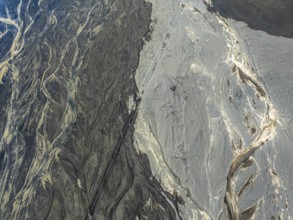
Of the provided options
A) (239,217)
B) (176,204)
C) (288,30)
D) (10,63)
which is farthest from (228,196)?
(10,63)

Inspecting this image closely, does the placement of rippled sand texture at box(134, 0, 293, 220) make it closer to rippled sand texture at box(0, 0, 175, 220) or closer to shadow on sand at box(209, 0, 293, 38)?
shadow on sand at box(209, 0, 293, 38)

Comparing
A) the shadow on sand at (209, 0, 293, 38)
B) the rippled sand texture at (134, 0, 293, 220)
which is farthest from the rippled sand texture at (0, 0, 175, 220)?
the shadow on sand at (209, 0, 293, 38)

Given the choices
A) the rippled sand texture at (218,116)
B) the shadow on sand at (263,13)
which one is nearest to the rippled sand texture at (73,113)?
the rippled sand texture at (218,116)

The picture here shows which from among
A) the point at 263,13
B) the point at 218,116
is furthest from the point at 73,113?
the point at 263,13

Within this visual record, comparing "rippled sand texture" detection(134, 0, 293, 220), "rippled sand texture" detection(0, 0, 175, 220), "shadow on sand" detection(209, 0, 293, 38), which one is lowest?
"rippled sand texture" detection(0, 0, 175, 220)

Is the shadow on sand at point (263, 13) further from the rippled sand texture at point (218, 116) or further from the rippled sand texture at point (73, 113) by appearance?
the rippled sand texture at point (73, 113)

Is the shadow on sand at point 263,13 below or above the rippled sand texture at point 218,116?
above
